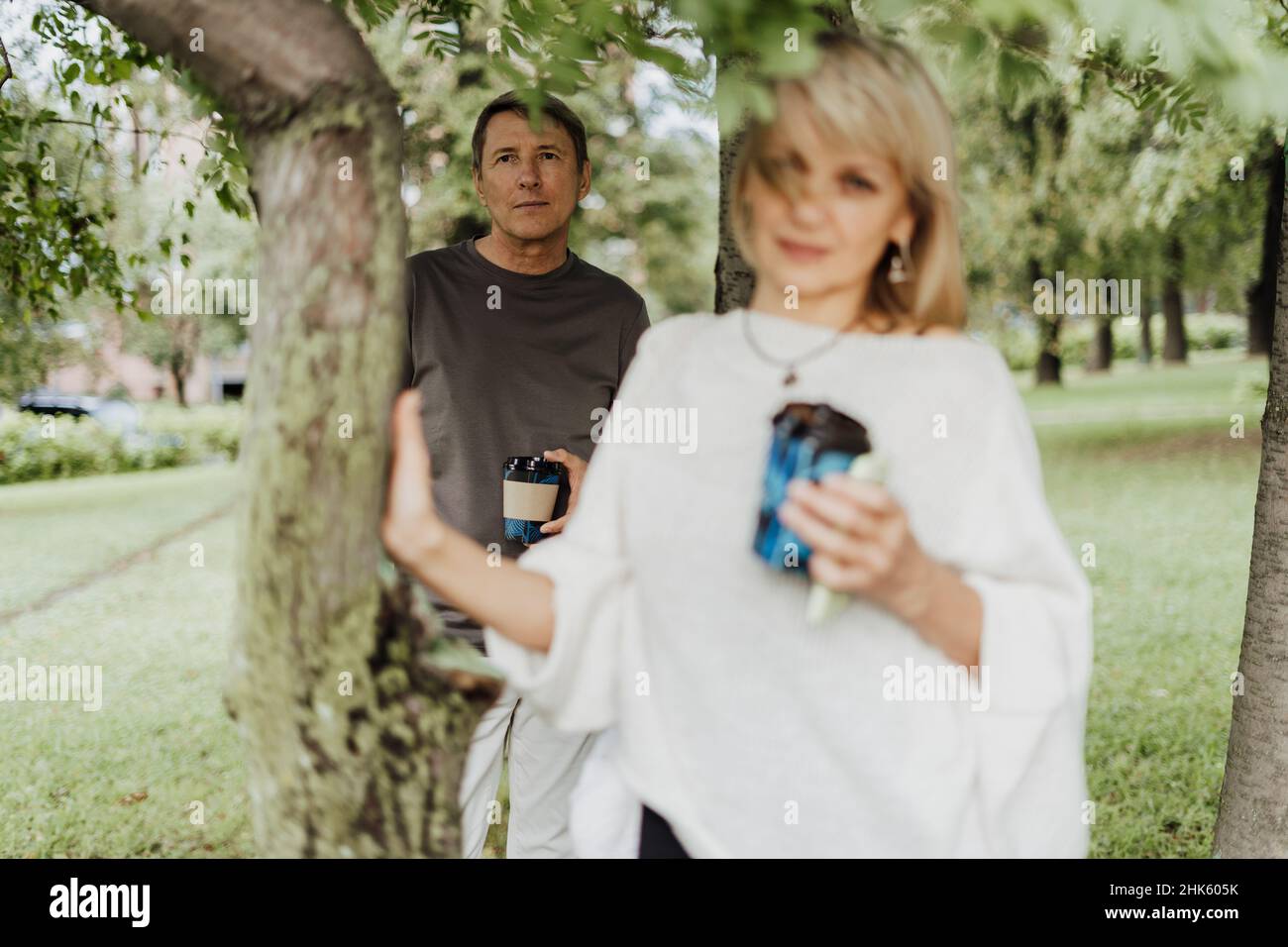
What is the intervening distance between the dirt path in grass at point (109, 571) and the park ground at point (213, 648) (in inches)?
1.6

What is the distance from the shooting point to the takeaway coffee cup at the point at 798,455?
1558mm

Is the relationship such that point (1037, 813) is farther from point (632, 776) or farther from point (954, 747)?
point (632, 776)

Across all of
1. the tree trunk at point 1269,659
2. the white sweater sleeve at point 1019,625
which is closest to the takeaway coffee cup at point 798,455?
the white sweater sleeve at point 1019,625

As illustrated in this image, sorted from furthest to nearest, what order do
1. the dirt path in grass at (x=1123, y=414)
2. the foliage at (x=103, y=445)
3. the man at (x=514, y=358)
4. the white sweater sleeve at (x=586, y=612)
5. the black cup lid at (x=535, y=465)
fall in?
the dirt path in grass at (x=1123, y=414), the foliage at (x=103, y=445), the man at (x=514, y=358), the black cup lid at (x=535, y=465), the white sweater sleeve at (x=586, y=612)

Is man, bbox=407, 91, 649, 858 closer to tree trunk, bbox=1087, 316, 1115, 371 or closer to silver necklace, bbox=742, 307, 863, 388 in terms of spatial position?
silver necklace, bbox=742, 307, 863, 388

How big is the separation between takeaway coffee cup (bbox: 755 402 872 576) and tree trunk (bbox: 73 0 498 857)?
61cm

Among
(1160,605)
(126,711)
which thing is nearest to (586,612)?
(126,711)

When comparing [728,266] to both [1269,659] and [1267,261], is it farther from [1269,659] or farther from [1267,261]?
[1267,261]

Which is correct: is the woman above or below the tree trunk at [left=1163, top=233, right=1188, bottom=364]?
below

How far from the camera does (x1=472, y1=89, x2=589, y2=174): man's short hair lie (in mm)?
3123

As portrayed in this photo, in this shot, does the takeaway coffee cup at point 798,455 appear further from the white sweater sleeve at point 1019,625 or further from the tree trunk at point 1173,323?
the tree trunk at point 1173,323

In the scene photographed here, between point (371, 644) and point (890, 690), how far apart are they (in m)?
0.88

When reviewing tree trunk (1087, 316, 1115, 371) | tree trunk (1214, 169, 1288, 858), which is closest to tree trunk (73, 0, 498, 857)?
tree trunk (1214, 169, 1288, 858)
